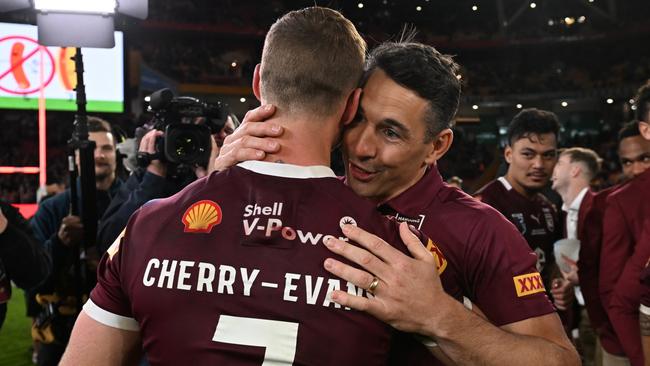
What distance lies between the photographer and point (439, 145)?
5.99ft

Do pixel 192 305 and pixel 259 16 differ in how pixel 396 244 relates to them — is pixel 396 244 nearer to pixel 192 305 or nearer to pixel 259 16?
pixel 192 305

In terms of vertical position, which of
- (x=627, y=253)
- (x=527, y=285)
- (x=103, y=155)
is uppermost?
(x=527, y=285)

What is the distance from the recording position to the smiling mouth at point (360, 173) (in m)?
1.71

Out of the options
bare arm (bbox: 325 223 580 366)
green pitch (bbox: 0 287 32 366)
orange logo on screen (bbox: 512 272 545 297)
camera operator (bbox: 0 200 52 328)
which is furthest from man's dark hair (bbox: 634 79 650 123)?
green pitch (bbox: 0 287 32 366)

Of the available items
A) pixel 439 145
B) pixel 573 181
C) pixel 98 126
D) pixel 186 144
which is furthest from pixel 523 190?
pixel 98 126

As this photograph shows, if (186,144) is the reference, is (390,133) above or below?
above

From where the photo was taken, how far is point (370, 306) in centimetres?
120

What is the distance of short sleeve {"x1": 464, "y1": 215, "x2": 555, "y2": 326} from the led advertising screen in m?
5.30

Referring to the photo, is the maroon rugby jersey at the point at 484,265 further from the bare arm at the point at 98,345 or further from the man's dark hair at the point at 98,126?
the man's dark hair at the point at 98,126

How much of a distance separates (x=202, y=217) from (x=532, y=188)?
264 centimetres

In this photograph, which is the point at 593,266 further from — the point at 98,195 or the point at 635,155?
the point at 98,195

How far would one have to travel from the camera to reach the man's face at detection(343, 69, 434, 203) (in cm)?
167

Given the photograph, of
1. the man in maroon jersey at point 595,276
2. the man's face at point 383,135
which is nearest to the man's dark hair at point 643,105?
the man in maroon jersey at point 595,276

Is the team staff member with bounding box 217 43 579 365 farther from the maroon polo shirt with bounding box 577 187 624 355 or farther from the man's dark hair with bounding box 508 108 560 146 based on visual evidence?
the man's dark hair with bounding box 508 108 560 146
